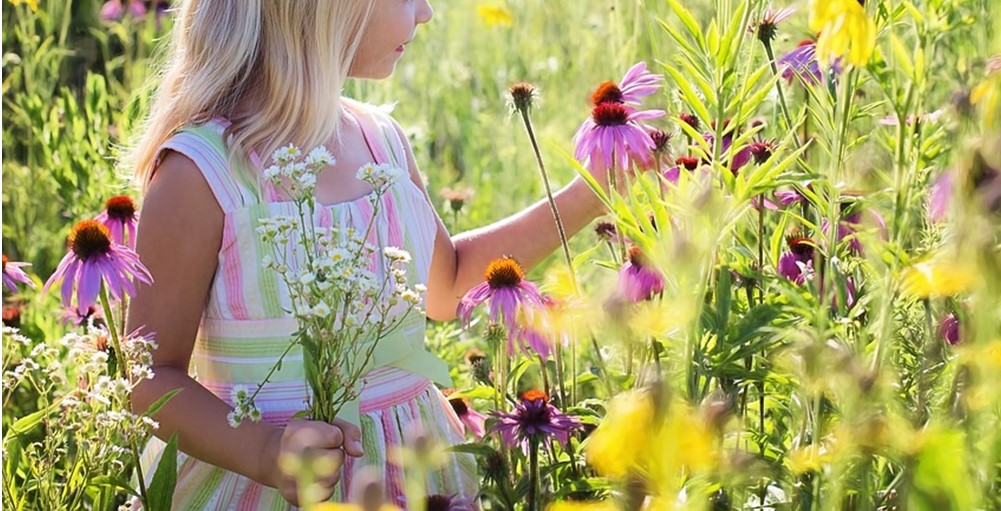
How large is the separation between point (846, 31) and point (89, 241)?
698 millimetres

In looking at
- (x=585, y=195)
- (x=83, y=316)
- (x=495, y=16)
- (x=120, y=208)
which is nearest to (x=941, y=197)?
(x=585, y=195)

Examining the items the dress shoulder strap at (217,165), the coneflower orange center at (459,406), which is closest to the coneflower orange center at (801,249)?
the coneflower orange center at (459,406)

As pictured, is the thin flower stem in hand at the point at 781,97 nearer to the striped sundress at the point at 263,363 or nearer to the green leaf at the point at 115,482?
the striped sundress at the point at 263,363

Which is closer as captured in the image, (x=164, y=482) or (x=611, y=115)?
(x=164, y=482)

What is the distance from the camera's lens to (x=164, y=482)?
1.18 metres

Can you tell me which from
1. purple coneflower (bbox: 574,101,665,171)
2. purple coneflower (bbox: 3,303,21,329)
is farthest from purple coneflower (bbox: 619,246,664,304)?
purple coneflower (bbox: 3,303,21,329)

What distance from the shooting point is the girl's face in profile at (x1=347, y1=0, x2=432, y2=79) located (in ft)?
4.73

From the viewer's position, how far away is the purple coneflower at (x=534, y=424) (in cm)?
117

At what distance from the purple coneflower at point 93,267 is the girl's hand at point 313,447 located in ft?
0.64

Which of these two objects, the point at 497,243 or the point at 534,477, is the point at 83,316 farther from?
the point at 534,477

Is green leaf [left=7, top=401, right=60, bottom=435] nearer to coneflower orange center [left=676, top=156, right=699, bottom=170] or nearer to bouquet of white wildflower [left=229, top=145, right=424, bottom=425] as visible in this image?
bouquet of white wildflower [left=229, top=145, right=424, bottom=425]

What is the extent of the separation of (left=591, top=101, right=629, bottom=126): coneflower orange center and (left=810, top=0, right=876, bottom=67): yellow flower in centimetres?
47

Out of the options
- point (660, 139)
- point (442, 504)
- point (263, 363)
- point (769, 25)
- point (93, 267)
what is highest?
point (769, 25)

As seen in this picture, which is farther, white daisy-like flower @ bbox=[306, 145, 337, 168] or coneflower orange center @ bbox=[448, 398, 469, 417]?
coneflower orange center @ bbox=[448, 398, 469, 417]
